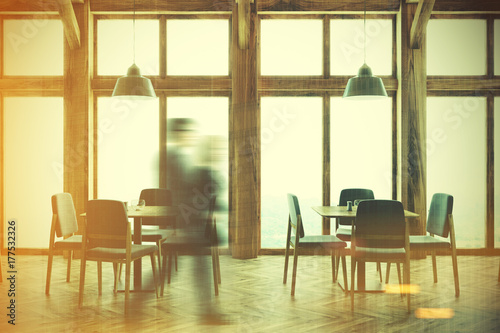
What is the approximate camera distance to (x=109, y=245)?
3855 mm

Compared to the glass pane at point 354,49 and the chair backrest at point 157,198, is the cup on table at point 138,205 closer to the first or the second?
the chair backrest at point 157,198

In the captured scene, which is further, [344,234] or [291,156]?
[291,156]

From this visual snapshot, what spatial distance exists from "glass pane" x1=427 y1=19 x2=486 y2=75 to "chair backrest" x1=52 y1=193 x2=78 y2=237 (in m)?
5.02

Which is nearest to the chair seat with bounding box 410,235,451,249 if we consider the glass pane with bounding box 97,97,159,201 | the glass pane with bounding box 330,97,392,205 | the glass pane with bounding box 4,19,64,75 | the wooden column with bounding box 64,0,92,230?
the glass pane with bounding box 330,97,392,205

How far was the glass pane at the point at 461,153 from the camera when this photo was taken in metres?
6.38

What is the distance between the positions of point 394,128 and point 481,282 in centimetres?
242

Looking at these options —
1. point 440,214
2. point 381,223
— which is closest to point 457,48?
point 440,214

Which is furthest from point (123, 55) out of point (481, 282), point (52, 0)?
point (481, 282)

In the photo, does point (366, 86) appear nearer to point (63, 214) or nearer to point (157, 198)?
point (157, 198)

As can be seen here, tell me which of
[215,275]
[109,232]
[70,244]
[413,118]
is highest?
[413,118]

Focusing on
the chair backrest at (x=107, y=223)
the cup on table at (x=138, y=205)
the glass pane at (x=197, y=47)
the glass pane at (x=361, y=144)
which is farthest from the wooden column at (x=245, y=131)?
the chair backrest at (x=107, y=223)

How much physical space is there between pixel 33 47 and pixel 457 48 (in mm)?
5962

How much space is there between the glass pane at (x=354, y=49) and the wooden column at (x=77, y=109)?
3.46m

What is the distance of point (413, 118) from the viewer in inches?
244
